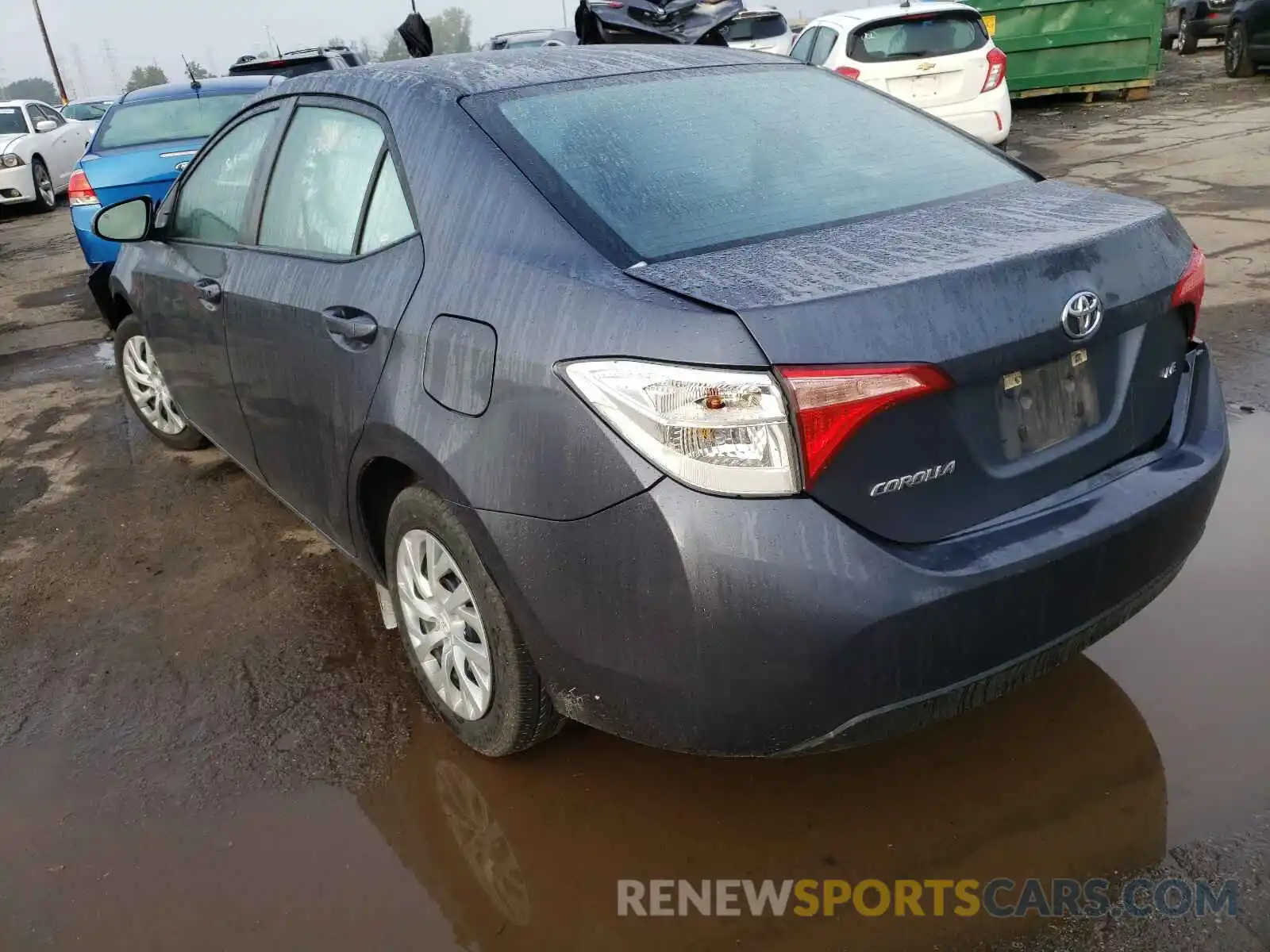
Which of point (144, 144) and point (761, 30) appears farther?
point (761, 30)

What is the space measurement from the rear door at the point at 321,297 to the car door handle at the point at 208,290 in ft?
0.34

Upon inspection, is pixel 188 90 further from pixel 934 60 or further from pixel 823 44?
pixel 934 60

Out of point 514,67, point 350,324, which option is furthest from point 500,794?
point 514,67

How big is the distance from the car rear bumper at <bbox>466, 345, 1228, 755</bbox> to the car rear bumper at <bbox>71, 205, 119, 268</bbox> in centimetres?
647

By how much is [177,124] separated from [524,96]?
6.44 m

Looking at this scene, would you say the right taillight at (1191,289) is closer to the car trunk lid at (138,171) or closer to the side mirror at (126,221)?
the side mirror at (126,221)

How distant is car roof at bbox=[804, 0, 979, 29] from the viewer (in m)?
9.97

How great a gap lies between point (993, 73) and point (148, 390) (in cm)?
799

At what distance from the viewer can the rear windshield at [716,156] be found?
7.45 feet

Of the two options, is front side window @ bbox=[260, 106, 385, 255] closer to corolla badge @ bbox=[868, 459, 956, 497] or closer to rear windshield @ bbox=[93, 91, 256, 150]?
corolla badge @ bbox=[868, 459, 956, 497]

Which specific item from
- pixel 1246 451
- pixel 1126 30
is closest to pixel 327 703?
pixel 1246 451

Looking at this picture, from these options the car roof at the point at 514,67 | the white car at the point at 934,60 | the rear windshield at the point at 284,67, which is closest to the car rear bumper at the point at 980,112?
the white car at the point at 934,60

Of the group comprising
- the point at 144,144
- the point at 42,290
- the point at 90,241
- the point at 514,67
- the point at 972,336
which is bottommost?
the point at 42,290

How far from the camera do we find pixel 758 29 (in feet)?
54.1
